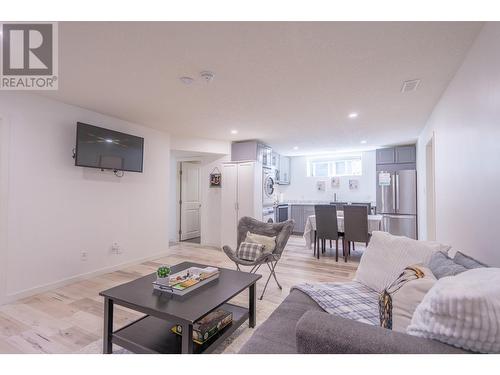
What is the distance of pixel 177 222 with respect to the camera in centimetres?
598

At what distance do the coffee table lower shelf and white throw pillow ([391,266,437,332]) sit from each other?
114cm

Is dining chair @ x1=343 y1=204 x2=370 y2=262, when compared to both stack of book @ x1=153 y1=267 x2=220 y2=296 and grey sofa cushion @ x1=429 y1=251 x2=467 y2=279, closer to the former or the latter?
grey sofa cushion @ x1=429 y1=251 x2=467 y2=279

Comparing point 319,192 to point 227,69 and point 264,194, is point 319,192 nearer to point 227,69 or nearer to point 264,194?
point 264,194

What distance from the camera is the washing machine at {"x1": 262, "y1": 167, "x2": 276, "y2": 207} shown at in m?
5.42

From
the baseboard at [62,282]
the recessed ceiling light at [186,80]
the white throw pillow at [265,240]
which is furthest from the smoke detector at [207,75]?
the baseboard at [62,282]

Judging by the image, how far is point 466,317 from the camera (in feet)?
2.50

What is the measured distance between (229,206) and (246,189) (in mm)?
524

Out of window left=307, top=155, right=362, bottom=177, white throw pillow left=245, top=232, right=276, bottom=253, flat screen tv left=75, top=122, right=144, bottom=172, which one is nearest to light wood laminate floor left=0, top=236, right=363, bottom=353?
white throw pillow left=245, top=232, right=276, bottom=253

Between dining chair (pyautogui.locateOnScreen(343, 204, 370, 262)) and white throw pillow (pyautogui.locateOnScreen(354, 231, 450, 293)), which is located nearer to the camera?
white throw pillow (pyautogui.locateOnScreen(354, 231, 450, 293))

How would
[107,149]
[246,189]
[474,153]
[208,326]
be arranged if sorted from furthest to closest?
[246,189], [107,149], [474,153], [208,326]

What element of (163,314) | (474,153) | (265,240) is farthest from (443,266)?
(265,240)

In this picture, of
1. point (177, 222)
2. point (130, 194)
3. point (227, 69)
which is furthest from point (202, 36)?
point (177, 222)

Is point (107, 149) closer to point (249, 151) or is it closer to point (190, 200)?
point (249, 151)

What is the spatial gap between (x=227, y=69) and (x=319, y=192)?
552cm
